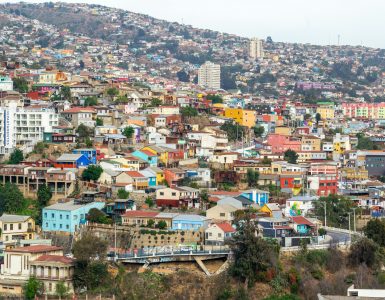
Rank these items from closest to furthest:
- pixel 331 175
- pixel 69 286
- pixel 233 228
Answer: pixel 69 286
pixel 233 228
pixel 331 175

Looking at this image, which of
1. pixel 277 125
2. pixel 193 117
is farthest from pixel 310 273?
pixel 277 125

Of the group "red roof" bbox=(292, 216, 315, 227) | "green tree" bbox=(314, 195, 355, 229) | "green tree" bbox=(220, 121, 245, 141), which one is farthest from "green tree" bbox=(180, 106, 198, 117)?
"red roof" bbox=(292, 216, 315, 227)

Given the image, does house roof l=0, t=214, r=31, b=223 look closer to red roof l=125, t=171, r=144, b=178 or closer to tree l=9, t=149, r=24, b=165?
red roof l=125, t=171, r=144, b=178

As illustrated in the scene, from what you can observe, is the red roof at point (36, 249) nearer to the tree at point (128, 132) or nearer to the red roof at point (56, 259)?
the red roof at point (56, 259)

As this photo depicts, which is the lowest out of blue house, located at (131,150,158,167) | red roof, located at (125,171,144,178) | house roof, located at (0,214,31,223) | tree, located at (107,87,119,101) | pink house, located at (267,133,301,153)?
house roof, located at (0,214,31,223)

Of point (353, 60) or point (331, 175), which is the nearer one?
point (331, 175)

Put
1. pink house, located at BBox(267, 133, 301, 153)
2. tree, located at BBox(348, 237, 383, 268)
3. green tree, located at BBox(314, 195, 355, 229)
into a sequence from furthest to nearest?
pink house, located at BBox(267, 133, 301, 153)
green tree, located at BBox(314, 195, 355, 229)
tree, located at BBox(348, 237, 383, 268)

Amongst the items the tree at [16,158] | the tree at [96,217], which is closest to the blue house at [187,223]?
the tree at [96,217]

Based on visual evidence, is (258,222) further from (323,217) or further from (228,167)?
(228,167)
